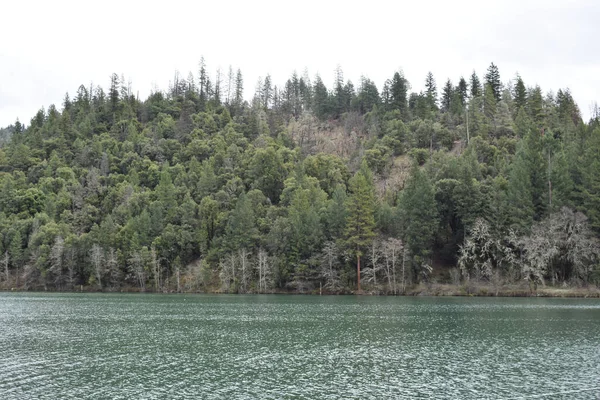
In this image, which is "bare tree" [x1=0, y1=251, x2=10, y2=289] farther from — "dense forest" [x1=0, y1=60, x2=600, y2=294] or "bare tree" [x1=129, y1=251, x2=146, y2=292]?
"bare tree" [x1=129, y1=251, x2=146, y2=292]

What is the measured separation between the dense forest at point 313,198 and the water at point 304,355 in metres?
34.0

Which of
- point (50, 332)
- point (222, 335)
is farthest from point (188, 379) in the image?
point (50, 332)

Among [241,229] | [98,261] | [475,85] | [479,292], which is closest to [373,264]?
[479,292]

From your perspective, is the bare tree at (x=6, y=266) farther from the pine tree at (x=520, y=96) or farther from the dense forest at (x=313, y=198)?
the pine tree at (x=520, y=96)

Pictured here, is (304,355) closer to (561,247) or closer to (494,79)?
(561,247)

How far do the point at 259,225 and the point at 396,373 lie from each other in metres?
91.6

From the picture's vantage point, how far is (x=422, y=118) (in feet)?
554

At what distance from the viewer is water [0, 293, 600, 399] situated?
93.1ft

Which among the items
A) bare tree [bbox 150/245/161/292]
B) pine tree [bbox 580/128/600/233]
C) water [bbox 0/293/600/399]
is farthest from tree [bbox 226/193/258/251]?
pine tree [bbox 580/128/600/233]

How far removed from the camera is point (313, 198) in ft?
412

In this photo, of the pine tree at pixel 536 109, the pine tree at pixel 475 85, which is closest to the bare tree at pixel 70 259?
the pine tree at pixel 536 109

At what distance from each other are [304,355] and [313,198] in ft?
288

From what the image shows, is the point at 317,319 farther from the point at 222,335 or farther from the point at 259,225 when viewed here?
the point at 259,225

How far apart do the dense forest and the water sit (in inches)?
1337
